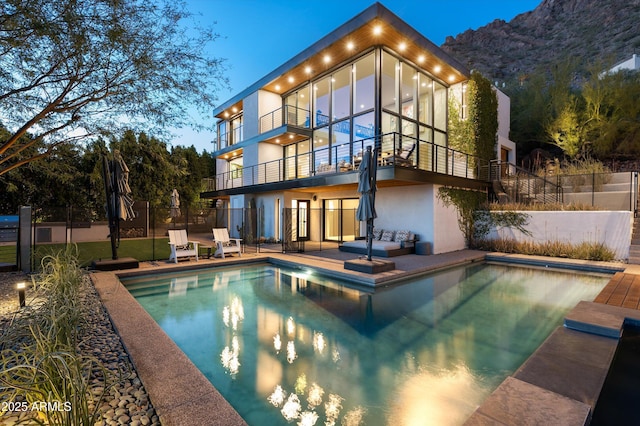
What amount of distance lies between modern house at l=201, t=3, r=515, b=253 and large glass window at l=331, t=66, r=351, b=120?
0.05 metres

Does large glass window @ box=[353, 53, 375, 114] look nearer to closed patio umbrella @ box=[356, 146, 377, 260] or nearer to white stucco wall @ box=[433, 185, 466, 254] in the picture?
white stucco wall @ box=[433, 185, 466, 254]

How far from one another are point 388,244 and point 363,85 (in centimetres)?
719

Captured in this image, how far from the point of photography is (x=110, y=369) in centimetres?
301

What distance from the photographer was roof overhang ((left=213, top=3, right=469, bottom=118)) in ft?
35.8

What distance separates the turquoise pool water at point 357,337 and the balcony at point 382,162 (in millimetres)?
4925

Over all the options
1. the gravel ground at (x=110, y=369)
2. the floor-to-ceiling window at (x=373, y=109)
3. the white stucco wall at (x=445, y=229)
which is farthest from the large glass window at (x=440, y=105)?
the gravel ground at (x=110, y=369)

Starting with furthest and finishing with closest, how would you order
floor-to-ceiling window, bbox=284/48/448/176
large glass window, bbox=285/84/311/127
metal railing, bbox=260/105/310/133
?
metal railing, bbox=260/105/310/133
large glass window, bbox=285/84/311/127
floor-to-ceiling window, bbox=284/48/448/176

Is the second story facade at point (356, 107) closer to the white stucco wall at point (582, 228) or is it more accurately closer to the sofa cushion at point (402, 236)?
the sofa cushion at point (402, 236)

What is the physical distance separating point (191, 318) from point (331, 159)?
10199 millimetres

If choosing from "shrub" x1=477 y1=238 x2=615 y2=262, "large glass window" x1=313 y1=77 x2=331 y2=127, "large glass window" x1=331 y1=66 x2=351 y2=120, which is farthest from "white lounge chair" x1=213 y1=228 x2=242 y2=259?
"shrub" x1=477 y1=238 x2=615 y2=262

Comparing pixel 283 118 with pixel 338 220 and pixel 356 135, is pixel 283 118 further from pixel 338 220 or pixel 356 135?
pixel 338 220

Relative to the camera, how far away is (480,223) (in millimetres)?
12680

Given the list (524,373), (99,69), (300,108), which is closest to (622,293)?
(524,373)

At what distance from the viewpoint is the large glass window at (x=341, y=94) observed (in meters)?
14.1
